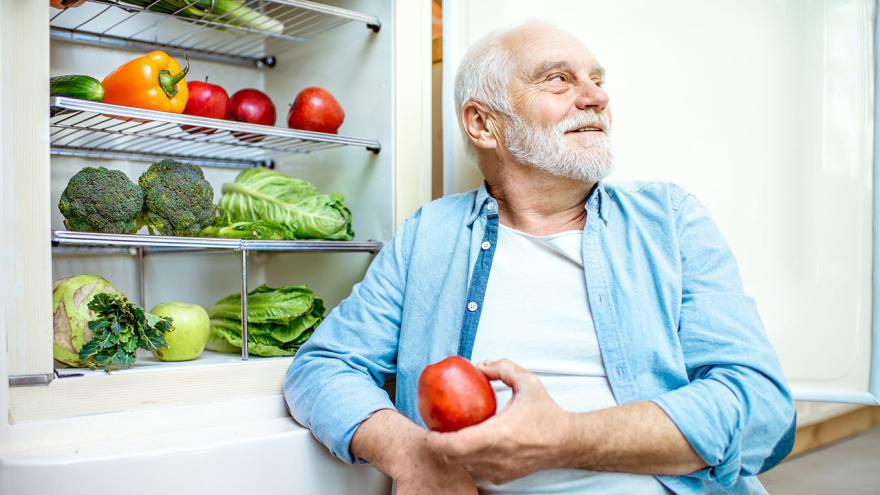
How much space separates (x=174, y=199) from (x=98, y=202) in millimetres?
160

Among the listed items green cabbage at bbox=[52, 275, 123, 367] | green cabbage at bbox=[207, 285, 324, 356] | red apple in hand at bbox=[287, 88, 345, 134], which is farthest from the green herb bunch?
red apple in hand at bbox=[287, 88, 345, 134]

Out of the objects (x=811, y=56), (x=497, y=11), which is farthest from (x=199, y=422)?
(x=811, y=56)

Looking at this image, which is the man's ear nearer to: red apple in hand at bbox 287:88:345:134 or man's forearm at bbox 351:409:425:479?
red apple in hand at bbox 287:88:345:134

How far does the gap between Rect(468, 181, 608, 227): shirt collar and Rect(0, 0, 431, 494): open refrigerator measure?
309mm

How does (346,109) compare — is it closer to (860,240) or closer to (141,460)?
(141,460)

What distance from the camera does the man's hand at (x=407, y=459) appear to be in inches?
46.9

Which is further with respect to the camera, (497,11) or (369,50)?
(369,50)

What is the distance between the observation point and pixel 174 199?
5.17 ft

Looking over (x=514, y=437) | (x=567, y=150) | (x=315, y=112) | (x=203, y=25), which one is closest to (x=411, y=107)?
(x=315, y=112)

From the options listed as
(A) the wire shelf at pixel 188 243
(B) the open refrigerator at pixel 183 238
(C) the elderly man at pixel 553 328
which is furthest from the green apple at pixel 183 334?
(C) the elderly man at pixel 553 328

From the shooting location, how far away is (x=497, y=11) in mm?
1686

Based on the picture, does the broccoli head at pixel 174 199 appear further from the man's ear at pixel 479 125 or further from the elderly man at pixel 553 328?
the man's ear at pixel 479 125

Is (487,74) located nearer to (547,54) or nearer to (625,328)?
(547,54)

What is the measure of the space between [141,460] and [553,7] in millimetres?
1246
